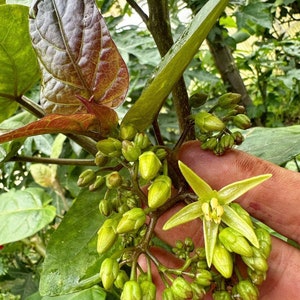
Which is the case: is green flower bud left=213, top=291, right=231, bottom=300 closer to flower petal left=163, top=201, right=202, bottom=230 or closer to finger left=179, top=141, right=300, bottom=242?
flower petal left=163, top=201, right=202, bottom=230

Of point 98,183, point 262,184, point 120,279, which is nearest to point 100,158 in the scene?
point 98,183

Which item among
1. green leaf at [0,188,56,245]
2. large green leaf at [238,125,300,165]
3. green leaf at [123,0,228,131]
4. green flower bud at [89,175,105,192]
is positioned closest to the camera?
green leaf at [123,0,228,131]

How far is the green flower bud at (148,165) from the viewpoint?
0.49 meters

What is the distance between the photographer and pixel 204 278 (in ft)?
1.64

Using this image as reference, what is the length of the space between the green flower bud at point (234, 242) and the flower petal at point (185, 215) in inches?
1.5

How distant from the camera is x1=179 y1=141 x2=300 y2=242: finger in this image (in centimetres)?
66

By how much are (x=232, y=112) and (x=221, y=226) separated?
14 cm

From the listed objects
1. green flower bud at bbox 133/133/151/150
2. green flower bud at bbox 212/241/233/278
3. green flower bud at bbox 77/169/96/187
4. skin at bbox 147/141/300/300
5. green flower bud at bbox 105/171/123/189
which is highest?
green flower bud at bbox 133/133/151/150

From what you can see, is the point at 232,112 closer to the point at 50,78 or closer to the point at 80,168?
the point at 50,78

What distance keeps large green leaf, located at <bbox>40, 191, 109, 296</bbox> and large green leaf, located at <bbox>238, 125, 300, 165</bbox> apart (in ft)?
0.90

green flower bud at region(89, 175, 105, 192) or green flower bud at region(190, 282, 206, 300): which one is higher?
green flower bud at region(89, 175, 105, 192)

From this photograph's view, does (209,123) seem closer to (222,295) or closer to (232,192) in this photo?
(232,192)

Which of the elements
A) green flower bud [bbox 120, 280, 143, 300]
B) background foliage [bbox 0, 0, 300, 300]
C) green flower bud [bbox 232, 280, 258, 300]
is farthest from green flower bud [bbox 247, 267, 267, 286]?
background foliage [bbox 0, 0, 300, 300]

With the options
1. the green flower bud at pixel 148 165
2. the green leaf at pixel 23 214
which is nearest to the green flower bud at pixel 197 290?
the green flower bud at pixel 148 165
